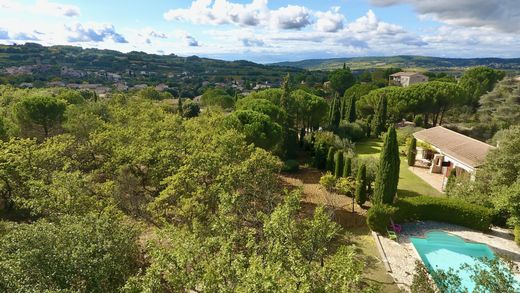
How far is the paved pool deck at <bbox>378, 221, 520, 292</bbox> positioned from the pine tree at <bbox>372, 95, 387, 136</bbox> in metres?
25.7

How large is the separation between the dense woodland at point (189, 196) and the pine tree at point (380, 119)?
0.64 ft

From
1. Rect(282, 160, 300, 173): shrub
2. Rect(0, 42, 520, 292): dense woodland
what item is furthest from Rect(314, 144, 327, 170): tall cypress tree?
Rect(282, 160, 300, 173): shrub

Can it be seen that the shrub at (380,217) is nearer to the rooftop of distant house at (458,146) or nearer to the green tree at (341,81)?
the rooftop of distant house at (458,146)

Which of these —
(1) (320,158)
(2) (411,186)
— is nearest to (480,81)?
(2) (411,186)

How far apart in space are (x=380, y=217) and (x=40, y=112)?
110ft

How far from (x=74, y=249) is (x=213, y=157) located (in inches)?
389

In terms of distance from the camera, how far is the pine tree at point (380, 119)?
44500 mm

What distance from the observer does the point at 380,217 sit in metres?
19.3

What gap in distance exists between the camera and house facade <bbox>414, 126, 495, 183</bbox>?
87.7 ft

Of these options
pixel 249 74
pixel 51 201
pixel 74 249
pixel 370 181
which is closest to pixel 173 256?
pixel 74 249

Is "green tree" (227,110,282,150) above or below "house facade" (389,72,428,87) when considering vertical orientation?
below

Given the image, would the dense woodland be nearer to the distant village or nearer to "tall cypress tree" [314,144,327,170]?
"tall cypress tree" [314,144,327,170]

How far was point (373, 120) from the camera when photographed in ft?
150

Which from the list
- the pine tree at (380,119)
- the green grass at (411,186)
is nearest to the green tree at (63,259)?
the green grass at (411,186)
